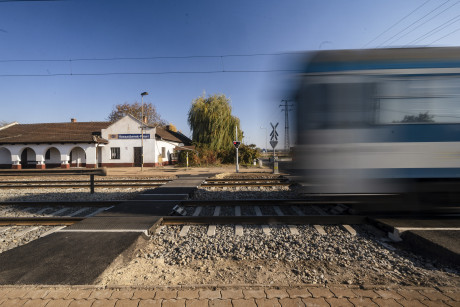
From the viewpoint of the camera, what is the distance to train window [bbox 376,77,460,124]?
4.24 metres

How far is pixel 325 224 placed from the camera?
15.4ft

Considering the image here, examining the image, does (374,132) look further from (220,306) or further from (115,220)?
(115,220)

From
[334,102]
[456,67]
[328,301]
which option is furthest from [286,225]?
[456,67]

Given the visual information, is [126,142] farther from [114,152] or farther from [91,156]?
[91,156]

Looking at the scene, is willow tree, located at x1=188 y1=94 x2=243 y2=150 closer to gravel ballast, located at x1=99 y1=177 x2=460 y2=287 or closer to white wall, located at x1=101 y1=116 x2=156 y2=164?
white wall, located at x1=101 y1=116 x2=156 y2=164

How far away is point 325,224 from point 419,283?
2.08 m

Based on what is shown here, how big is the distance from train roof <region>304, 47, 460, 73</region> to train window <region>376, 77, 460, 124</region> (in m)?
0.32

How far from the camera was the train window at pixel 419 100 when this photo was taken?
167 inches

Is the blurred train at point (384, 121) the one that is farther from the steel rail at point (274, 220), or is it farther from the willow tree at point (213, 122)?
the willow tree at point (213, 122)

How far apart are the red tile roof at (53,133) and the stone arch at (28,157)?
1.50 m

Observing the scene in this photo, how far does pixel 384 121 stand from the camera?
4.28 meters

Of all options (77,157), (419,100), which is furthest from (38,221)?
(77,157)

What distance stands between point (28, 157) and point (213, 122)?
72.7 feet

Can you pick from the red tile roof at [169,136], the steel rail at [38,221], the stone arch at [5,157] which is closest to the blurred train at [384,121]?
the steel rail at [38,221]
